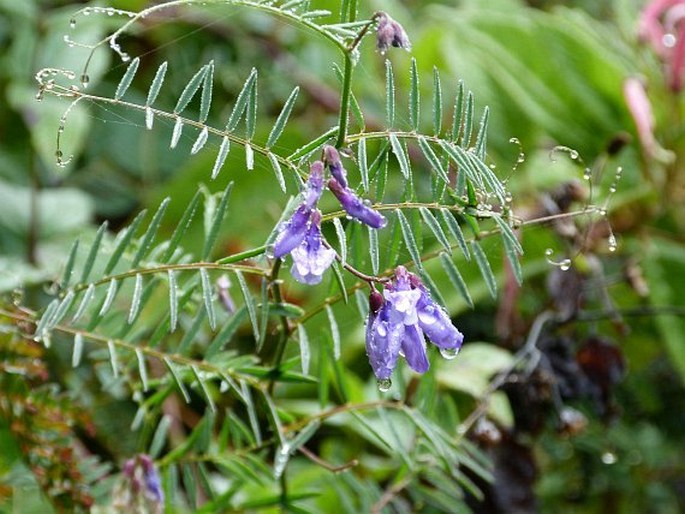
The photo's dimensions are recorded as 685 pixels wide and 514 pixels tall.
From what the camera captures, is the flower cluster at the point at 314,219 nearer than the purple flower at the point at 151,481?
Yes

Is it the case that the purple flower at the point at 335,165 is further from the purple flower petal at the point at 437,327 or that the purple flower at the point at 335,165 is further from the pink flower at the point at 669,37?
the pink flower at the point at 669,37

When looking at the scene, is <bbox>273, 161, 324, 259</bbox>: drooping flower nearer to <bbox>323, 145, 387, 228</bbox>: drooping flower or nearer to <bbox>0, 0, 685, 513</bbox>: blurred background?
<bbox>323, 145, 387, 228</bbox>: drooping flower

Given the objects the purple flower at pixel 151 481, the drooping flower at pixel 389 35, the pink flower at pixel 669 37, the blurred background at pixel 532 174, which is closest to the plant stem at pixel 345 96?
the drooping flower at pixel 389 35

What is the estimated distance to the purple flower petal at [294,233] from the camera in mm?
319

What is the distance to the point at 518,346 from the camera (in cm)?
79

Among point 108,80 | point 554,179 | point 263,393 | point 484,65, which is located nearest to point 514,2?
point 484,65

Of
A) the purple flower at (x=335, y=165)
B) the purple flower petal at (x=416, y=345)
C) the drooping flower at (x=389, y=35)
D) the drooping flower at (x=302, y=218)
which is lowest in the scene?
the purple flower petal at (x=416, y=345)

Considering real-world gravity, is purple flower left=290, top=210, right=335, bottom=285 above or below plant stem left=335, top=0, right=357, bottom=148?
below


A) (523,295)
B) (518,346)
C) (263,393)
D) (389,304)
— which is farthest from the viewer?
(523,295)

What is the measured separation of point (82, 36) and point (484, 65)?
0.37 m

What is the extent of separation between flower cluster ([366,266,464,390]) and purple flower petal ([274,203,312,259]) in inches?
1.5

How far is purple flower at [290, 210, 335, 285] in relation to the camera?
1.03 feet

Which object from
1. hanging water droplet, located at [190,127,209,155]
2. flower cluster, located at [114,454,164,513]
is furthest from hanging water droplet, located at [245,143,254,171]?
flower cluster, located at [114,454,164,513]

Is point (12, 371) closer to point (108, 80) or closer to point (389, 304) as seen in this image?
point (389, 304)
